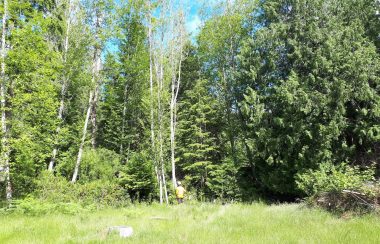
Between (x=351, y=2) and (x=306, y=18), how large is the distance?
2.65 metres

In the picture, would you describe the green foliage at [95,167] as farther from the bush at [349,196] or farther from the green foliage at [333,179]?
the bush at [349,196]

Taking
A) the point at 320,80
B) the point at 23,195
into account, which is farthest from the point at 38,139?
the point at 320,80

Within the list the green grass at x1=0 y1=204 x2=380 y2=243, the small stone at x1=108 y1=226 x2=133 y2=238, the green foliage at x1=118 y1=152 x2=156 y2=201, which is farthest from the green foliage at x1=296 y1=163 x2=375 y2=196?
the green foliage at x1=118 y1=152 x2=156 y2=201

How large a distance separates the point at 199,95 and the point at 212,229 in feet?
51.9

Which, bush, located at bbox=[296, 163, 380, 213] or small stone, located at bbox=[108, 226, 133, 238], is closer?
small stone, located at bbox=[108, 226, 133, 238]

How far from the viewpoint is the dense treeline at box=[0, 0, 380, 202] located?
14.7m

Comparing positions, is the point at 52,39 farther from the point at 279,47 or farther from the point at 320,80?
the point at 320,80

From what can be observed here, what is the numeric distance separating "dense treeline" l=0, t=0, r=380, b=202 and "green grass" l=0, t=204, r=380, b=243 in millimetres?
4179

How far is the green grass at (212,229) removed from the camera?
7055 mm

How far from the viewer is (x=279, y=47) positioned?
1825cm

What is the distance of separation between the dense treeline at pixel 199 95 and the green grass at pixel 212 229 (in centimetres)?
418

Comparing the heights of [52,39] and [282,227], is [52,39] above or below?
above

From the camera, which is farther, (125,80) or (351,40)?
(125,80)

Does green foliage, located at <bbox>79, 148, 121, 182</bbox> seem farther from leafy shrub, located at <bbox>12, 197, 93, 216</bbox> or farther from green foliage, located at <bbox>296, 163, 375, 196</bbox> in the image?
green foliage, located at <bbox>296, 163, 375, 196</bbox>
